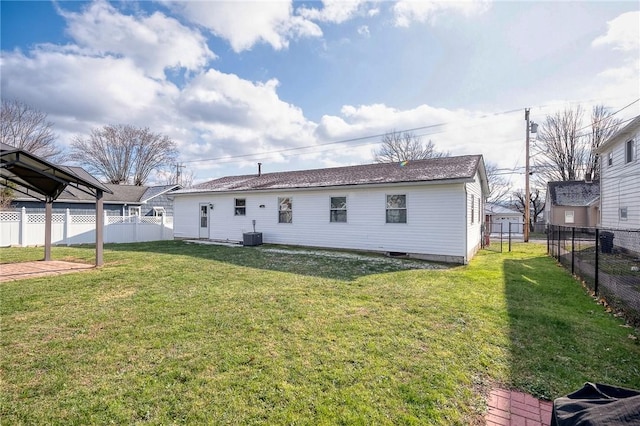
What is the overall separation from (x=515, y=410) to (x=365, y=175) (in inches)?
423

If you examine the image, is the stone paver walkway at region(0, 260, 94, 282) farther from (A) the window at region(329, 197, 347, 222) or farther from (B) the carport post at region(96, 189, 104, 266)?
(A) the window at region(329, 197, 347, 222)

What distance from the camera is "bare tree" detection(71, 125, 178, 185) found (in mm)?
31984

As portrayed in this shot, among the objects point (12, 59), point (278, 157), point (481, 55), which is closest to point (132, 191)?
point (278, 157)

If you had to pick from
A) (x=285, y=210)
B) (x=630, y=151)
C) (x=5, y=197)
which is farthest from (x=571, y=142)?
(x=5, y=197)

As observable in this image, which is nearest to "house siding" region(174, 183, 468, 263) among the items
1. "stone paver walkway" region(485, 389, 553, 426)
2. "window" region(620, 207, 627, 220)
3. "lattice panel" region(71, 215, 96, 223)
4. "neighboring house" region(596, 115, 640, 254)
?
"neighboring house" region(596, 115, 640, 254)

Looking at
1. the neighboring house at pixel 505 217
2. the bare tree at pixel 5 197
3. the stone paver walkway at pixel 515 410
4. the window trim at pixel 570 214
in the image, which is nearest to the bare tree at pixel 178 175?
the bare tree at pixel 5 197

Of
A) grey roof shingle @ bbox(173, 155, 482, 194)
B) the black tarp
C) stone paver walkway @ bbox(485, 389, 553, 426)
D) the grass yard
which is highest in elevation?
grey roof shingle @ bbox(173, 155, 482, 194)

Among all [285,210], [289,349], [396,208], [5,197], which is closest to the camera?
[289,349]

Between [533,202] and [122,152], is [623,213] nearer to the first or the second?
[533,202]

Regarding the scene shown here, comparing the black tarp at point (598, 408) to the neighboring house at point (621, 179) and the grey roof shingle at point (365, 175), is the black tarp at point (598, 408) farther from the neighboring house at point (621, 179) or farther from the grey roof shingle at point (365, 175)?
the neighboring house at point (621, 179)

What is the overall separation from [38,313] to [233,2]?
804 centimetres

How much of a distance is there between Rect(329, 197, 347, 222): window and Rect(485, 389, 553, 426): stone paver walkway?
9.75m

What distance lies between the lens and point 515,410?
104 inches

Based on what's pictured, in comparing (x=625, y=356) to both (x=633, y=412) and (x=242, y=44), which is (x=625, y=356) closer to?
(x=633, y=412)
